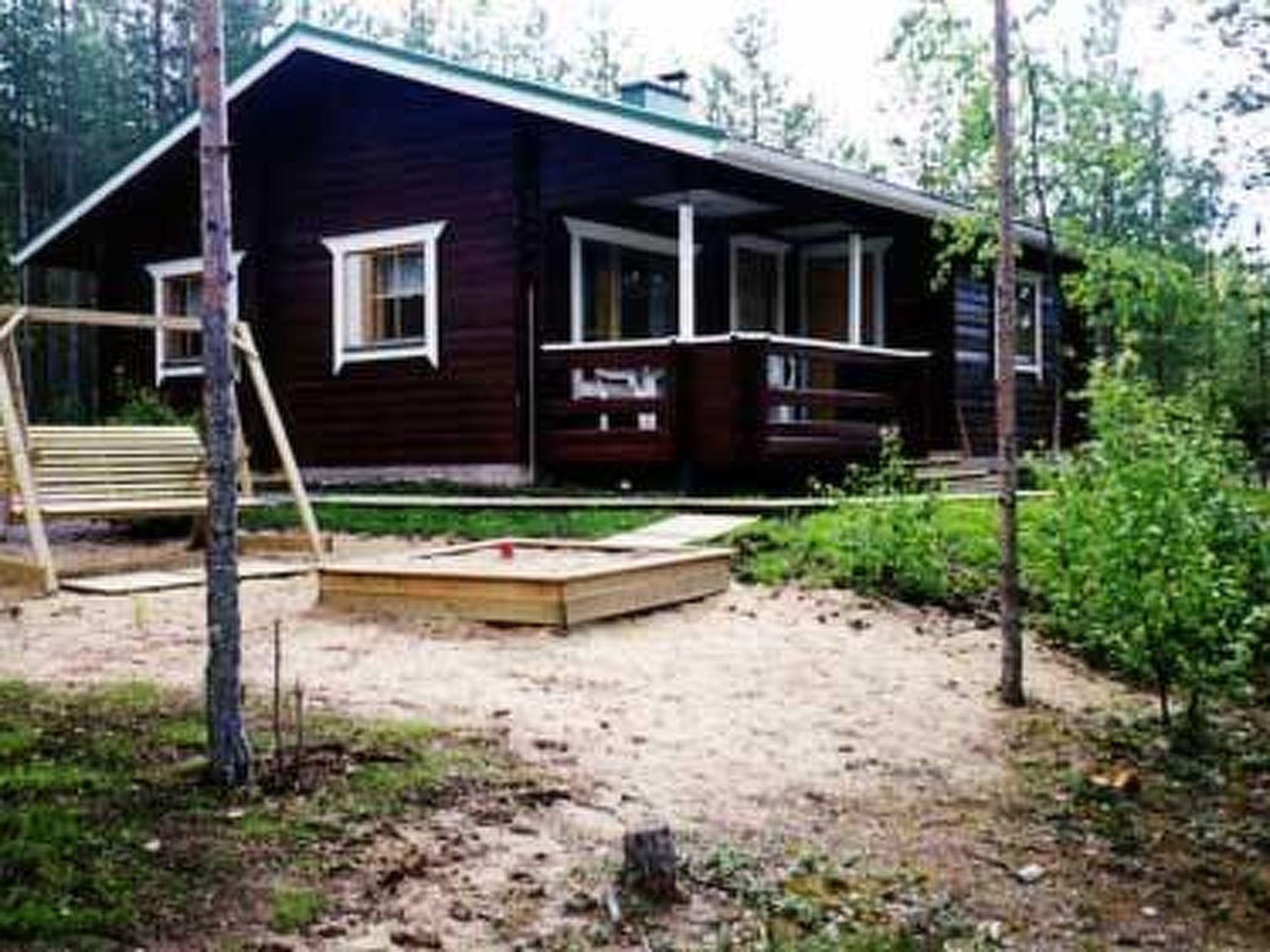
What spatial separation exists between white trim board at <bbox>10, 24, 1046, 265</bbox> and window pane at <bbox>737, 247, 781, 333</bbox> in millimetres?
2099

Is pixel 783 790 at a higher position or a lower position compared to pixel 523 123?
lower

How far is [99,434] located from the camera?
894cm

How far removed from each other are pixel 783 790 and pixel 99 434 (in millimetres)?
5844

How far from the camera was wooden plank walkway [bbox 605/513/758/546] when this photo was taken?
8.88m

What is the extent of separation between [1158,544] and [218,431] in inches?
168

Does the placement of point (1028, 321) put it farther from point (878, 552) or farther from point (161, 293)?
point (161, 293)

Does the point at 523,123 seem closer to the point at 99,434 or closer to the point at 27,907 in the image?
the point at 99,434

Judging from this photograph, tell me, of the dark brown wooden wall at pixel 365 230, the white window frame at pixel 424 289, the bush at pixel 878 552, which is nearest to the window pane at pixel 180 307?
the dark brown wooden wall at pixel 365 230

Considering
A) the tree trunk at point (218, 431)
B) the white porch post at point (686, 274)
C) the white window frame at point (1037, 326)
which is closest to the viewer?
the tree trunk at point (218, 431)

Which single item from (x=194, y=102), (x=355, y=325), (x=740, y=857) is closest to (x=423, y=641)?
(x=740, y=857)

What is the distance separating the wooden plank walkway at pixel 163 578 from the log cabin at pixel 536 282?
418 cm

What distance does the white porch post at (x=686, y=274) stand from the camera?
11703 mm

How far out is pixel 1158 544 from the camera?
250 inches

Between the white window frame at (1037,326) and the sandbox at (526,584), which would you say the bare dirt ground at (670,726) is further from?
the white window frame at (1037,326)
